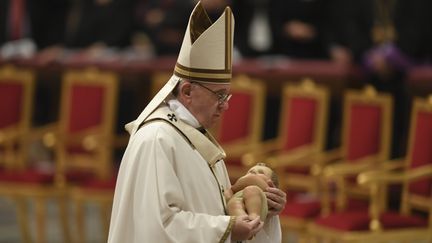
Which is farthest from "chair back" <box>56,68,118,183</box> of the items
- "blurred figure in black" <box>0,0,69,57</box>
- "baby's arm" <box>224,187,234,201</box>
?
"baby's arm" <box>224,187,234,201</box>

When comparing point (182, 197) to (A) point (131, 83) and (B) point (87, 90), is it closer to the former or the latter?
(B) point (87, 90)

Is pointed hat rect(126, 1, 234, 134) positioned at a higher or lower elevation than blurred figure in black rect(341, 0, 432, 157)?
higher

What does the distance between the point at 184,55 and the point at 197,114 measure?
10.0 inches

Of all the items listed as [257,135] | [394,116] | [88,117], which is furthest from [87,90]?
[394,116]

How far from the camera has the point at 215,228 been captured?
14.7ft

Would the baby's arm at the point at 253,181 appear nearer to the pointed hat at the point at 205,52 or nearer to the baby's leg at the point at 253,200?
the baby's leg at the point at 253,200

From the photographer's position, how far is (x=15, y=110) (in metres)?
9.65

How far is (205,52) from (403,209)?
3.31m

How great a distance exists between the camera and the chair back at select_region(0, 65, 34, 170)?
955 cm

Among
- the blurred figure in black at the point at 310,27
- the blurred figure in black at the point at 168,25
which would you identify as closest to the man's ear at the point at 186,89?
the blurred figure in black at the point at 310,27

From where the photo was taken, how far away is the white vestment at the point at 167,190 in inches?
175

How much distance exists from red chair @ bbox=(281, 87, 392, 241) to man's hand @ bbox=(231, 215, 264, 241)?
315 centimetres

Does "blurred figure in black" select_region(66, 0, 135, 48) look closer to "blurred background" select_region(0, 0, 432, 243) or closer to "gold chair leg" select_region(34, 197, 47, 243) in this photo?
"blurred background" select_region(0, 0, 432, 243)

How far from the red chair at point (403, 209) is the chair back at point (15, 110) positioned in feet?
10.8
